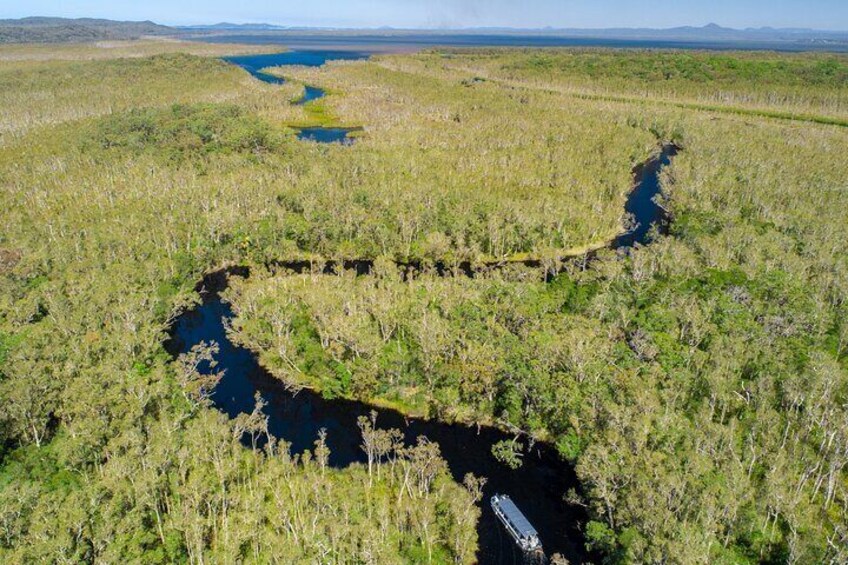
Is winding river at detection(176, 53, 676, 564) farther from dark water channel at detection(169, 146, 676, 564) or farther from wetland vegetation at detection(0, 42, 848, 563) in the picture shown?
wetland vegetation at detection(0, 42, 848, 563)

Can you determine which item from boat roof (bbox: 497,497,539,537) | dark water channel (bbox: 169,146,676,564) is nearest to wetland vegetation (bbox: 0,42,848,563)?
dark water channel (bbox: 169,146,676,564)

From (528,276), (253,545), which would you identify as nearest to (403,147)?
(528,276)

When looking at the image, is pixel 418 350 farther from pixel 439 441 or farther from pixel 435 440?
pixel 439 441

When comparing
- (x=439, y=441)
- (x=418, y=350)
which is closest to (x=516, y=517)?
(x=439, y=441)

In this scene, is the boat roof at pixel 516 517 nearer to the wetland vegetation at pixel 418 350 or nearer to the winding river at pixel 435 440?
the winding river at pixel 435 440

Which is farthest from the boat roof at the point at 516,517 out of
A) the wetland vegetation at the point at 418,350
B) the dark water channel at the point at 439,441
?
the wetland vegetation at the point at 418,350
